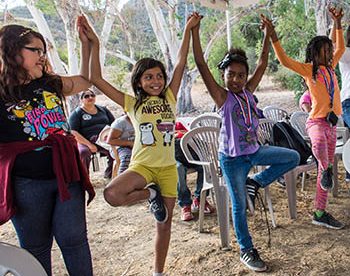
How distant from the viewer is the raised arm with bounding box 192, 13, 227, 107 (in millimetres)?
2420

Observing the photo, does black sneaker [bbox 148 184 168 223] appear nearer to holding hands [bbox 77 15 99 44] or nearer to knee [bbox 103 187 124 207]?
knee [bbox 103 187 124 207]

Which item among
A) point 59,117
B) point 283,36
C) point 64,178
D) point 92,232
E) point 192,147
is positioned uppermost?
point 283,36

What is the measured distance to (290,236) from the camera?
2.93 metres

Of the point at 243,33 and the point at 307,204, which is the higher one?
the point at 243,33

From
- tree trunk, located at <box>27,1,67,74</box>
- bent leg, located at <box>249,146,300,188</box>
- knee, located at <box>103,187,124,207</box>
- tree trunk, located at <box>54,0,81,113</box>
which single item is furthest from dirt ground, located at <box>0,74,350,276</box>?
tree trunk, located at <box>27,1,67,74</box>

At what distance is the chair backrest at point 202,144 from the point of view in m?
3.20

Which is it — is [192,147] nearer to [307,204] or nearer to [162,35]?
[307,204]

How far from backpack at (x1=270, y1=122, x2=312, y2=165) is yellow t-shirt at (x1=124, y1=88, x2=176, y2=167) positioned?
131 cm

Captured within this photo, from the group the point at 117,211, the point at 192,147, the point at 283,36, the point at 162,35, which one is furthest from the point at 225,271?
the point at 283,36

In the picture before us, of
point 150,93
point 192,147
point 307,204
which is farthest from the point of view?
point 307,204

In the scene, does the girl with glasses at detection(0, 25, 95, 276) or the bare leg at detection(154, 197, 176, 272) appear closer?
the girl with glasses at detection(0, 25, 95, 276)

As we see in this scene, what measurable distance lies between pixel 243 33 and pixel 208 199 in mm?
10107

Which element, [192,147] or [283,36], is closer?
[192,147]

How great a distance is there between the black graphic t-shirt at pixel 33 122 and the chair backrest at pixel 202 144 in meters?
1.65
